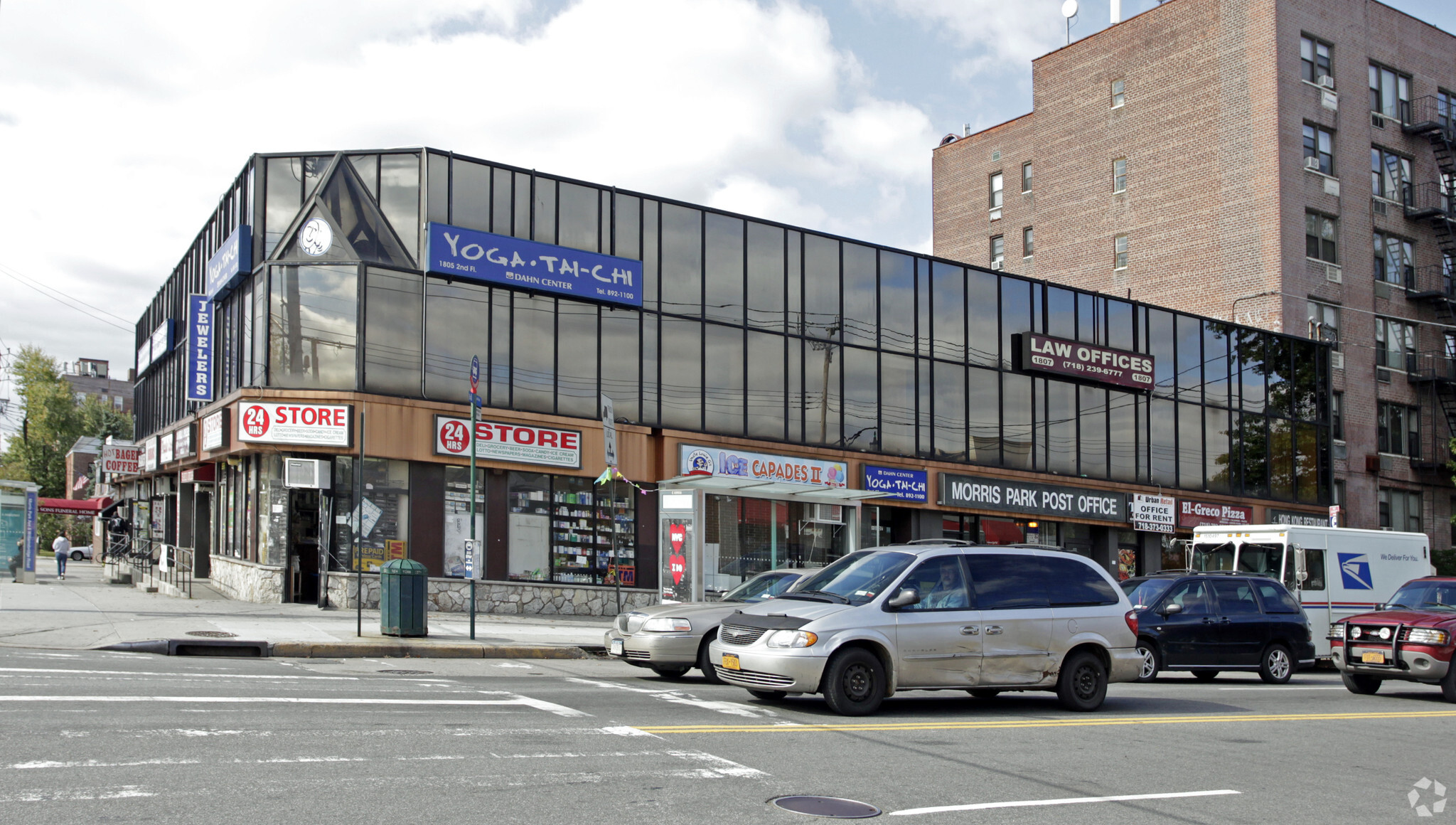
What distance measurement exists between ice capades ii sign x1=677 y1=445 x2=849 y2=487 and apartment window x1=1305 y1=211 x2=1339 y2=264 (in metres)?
23.8

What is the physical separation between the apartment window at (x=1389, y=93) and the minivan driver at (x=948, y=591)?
42839mm

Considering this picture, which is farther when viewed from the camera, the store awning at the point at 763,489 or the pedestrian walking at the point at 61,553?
the pedestrian walking at the point at 61,553

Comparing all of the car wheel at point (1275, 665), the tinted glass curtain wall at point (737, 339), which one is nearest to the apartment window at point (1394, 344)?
the tinted glass curtain wall at point (737, 339)

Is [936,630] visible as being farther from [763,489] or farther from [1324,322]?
[1324,322]

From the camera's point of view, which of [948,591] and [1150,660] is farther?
[1150,660]

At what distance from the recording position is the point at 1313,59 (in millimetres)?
44094

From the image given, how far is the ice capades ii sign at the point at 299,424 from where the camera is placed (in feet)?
77.8

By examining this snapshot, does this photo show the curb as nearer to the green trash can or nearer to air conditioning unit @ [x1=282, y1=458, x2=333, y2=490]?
the green trash can

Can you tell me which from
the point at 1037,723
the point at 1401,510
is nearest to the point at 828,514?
the point at 1037,723

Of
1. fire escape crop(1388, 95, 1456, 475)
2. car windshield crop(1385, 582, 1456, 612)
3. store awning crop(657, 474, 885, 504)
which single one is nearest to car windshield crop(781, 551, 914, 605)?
car windshield crop(1385, 582, 1456, 612)

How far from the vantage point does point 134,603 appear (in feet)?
75.6

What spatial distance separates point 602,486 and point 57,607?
11.2 metres

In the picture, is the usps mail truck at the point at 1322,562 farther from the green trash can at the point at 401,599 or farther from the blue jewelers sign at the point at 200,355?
the blue jewelers sign at the point at 200,355

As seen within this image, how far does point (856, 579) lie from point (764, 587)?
159 inches
